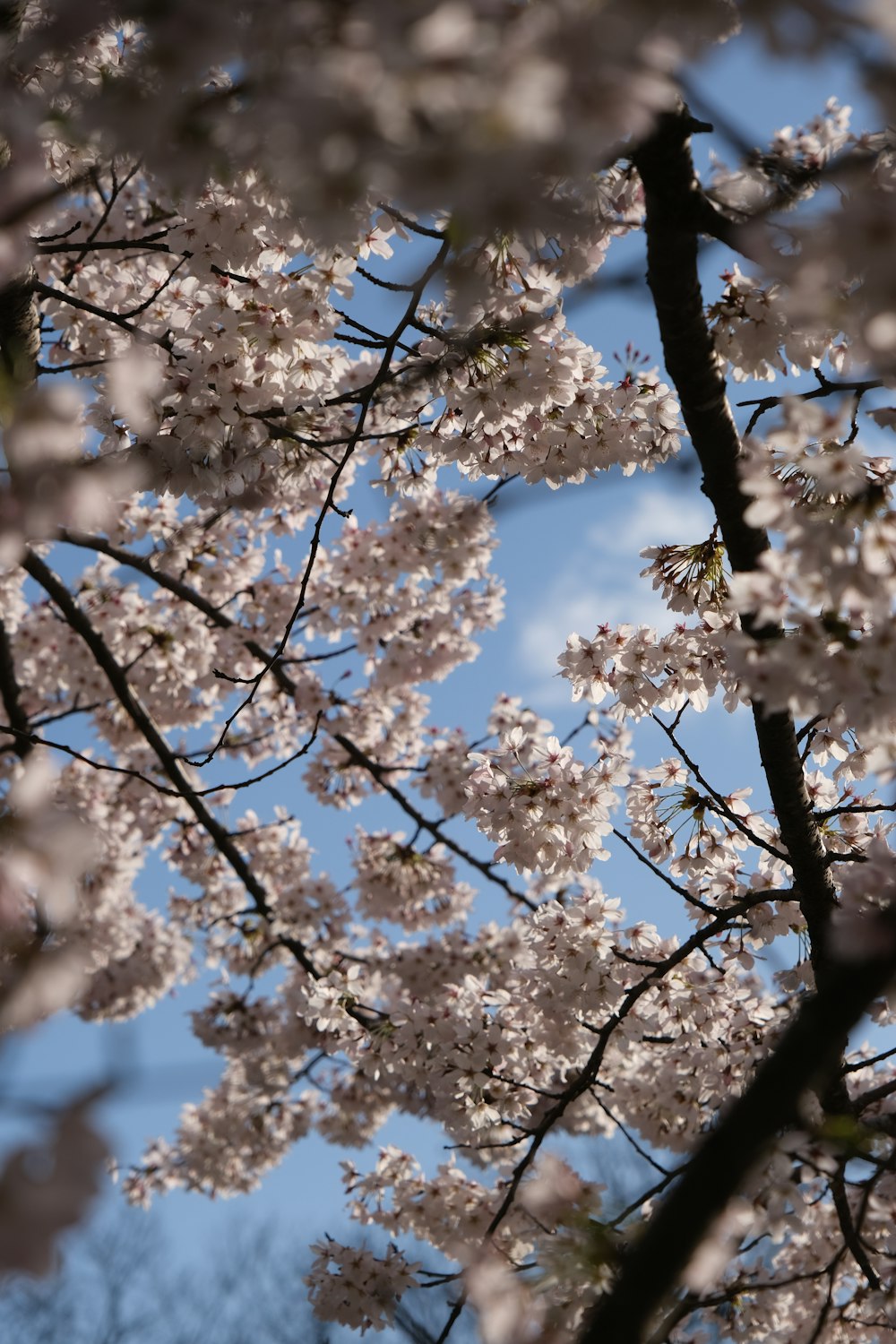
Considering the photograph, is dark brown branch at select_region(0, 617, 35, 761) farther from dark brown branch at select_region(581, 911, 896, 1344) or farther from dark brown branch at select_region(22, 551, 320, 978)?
dark brown branch at select_region(581, 911, 896, 1344)

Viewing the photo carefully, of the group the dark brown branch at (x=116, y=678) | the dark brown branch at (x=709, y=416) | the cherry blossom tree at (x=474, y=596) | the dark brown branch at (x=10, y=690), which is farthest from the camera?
the dark brown branch at (x=10, y=690)

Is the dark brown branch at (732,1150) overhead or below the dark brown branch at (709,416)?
below

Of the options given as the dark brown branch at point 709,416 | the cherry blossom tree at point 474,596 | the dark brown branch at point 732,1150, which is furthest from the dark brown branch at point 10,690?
the dark brown branch at point 732,1150

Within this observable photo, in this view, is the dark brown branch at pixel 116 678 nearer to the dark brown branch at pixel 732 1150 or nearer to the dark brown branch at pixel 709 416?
the dark brown branch at pixel 709 416

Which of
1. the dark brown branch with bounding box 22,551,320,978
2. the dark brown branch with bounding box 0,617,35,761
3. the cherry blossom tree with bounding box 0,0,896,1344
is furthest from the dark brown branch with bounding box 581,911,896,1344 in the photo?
Answer: the dark brown branch with bounding box 0,617,35,761

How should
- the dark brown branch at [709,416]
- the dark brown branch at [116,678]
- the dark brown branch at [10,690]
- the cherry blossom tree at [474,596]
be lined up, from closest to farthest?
the cherry blossom tree at [474,596], the dark brown branch at [709,416], the dark brown branch at [116,678], the dark brown branch at [10,690]

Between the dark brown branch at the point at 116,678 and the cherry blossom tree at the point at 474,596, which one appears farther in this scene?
the dark brown branch at the point at 116,678

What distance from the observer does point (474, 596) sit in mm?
7418

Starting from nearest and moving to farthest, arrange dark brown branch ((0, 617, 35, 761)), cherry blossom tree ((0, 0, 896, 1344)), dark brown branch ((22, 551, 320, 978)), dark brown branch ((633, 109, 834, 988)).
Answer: cherry blossom tree ((0, 0, 896, 1344)), dark brown branch ((633, 109, 834, 988)), dark brown branch ((22, 551, 320, 978)), dark brown branch ((0, 617, 35, 761))

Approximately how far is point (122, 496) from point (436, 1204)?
4.32m

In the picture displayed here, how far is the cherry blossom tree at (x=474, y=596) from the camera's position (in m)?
1.22

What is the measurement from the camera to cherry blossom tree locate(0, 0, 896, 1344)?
4.01 ft

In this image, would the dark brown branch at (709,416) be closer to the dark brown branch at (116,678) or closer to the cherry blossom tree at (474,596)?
the cherry blossom tree at (474,596)

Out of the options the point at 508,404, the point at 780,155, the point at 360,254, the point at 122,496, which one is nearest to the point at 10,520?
the point at 780,155
